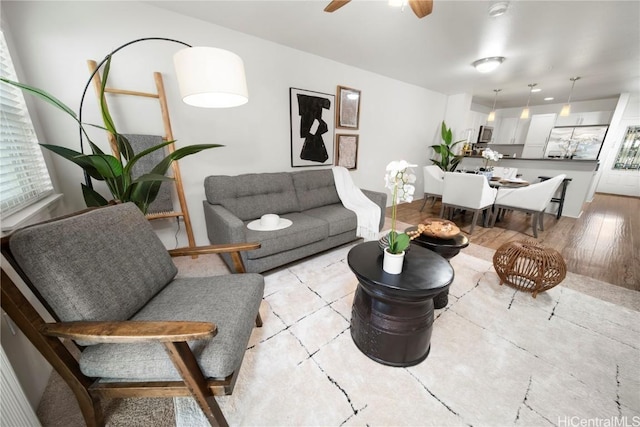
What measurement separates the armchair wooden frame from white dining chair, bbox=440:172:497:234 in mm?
3239

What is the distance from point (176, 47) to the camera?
2.02 metres

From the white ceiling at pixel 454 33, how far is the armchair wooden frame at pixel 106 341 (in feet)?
7.45

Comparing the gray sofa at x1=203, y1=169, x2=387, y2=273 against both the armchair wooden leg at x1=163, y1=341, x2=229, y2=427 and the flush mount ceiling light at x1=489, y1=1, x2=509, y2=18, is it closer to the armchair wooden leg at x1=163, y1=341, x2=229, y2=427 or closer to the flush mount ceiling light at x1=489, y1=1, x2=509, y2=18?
the armchair wooden leg at x1=163, y1=341, x2=229, y2=427

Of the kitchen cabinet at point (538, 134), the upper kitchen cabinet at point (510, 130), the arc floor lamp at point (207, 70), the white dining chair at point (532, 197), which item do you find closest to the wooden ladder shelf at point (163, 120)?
the arc floor lamp at point (207, 70)

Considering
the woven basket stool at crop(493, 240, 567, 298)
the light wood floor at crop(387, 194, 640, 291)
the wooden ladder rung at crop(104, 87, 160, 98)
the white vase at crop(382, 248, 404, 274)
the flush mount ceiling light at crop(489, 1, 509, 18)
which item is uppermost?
the flush mount ceiling light at crop(489, 1, 509, 18)

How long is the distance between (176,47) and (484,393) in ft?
10.8

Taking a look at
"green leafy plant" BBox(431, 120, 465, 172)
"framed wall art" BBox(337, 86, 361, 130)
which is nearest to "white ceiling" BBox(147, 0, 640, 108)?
"framed wall art" BBox(337, 86, 361, 130)

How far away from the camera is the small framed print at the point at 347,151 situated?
10.9ft

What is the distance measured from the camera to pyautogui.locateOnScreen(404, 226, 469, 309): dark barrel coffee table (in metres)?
1.54

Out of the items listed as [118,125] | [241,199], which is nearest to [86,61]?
[118,125]

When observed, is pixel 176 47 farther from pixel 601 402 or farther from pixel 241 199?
pixel 601 402

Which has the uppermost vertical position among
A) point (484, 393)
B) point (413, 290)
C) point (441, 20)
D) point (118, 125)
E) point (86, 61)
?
point (441, 20)

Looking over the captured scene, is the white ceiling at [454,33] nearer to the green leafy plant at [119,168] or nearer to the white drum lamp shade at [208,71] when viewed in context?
the white drum lamp shade at [208,71]
